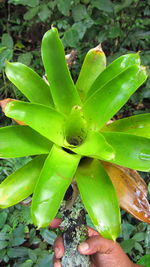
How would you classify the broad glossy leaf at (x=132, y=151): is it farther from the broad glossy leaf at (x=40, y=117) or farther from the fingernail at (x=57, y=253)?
the fingernail at (x=57, y=253)

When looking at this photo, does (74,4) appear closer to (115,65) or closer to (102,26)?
(102,26)

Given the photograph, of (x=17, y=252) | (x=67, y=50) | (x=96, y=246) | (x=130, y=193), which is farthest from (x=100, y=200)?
(x=67, y=50)

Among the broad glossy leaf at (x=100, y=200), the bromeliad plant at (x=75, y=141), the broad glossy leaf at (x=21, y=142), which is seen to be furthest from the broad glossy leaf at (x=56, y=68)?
the broad glossy leaf at (x=100, y=200)

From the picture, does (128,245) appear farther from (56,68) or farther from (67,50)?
(67,50)

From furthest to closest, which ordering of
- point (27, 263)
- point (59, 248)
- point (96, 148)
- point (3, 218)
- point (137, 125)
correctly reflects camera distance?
1. point (3, 218)
2. point (27, 263)
3. point (59, 248)
4. point (137, 125)
5. point (96, 148)

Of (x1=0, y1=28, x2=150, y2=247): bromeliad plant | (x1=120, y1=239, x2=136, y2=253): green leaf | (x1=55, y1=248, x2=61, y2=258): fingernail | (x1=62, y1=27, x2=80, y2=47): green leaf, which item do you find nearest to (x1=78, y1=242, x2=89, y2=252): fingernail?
(x1=55, y1=248, x2=61, y2=258): fingernail

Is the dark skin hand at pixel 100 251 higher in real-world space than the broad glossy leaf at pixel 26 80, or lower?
lower

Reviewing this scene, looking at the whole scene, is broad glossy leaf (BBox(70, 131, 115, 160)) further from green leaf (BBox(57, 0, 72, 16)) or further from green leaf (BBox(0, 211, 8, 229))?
green leaf (BBox(57, 0, 72, 16))
